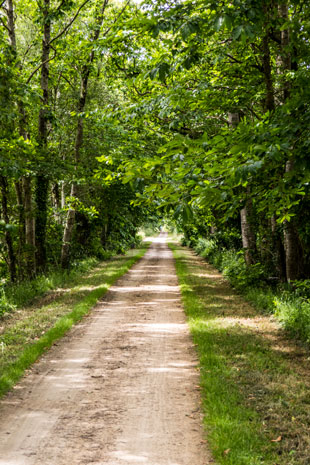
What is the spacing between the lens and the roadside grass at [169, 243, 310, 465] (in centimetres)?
404

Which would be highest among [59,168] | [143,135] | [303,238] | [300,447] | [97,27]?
[97,27]

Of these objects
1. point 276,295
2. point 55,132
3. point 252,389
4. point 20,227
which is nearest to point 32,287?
point 20,227

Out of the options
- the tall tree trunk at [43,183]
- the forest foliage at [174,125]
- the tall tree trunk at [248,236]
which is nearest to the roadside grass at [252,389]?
the forest foliage at [174,125]

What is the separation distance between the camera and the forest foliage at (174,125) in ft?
15.6

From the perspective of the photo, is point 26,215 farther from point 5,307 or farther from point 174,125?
point 174,125

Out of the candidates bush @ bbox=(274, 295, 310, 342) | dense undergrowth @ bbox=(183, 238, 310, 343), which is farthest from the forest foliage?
bush @ bbox=(274, 295, 310, 342)

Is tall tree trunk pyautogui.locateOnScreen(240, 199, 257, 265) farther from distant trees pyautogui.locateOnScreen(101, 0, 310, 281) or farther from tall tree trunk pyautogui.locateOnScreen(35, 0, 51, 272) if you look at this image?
tall tree trunk pyautogui.locateOnScreen(35, 0, 51, 272)

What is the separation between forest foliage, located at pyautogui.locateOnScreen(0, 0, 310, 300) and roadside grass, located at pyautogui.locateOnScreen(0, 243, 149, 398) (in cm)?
213

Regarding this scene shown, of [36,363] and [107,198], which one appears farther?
[107,198]

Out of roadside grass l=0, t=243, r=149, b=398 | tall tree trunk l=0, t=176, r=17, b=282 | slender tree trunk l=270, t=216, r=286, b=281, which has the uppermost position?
tall tree trunk l=0, t=176, r=17, b=282

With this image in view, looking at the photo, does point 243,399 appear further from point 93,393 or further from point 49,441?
point 49,441

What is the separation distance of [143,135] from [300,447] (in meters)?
11.6

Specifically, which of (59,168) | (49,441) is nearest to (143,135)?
(59,168)

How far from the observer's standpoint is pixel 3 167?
5883 mm
